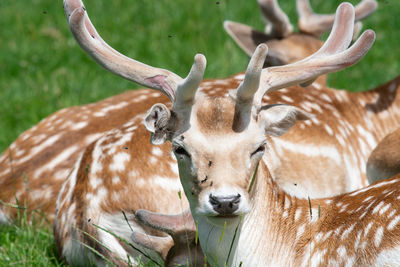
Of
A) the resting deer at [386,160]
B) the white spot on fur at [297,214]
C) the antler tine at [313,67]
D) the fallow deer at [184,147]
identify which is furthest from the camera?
the resting deer at [386,160]

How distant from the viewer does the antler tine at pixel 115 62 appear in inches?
134

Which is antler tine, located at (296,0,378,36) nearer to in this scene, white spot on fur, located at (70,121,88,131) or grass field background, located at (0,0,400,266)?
grass field background, located at (0,0,400,266)

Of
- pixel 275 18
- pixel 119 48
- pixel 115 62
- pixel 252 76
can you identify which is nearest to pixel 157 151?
pixel 115 62

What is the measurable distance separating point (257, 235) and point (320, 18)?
133 inches

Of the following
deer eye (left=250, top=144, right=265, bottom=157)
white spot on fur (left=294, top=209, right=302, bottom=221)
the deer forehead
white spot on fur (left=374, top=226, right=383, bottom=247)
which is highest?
the deer forehead

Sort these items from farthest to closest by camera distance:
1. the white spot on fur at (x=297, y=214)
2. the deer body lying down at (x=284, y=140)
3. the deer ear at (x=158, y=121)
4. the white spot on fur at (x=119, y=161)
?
the deer body lying down at (x=284, y=140) → the white spot on fur at (x=119, y=161) → the white spot on fur at (x=297, y=214) → the deer ear at (x=158, y=121)

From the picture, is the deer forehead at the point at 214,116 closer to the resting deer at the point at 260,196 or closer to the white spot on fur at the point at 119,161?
the resting deer at the point at 260,196

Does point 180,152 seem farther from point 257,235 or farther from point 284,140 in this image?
point 284,140

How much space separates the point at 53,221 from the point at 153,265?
1150 mm

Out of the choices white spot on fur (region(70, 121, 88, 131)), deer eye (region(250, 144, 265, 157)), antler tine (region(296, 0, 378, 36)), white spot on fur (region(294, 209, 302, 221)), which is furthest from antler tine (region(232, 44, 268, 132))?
antler tine (region(296, 0, 378, 36))

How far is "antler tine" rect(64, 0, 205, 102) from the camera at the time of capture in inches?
134

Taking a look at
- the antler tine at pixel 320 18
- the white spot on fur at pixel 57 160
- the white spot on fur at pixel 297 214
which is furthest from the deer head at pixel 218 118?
the antler tine at pixel 320 18

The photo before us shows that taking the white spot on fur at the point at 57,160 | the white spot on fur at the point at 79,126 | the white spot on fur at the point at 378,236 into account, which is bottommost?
the white spot on fur at the point at 57,160

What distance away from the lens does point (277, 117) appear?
349 cm
